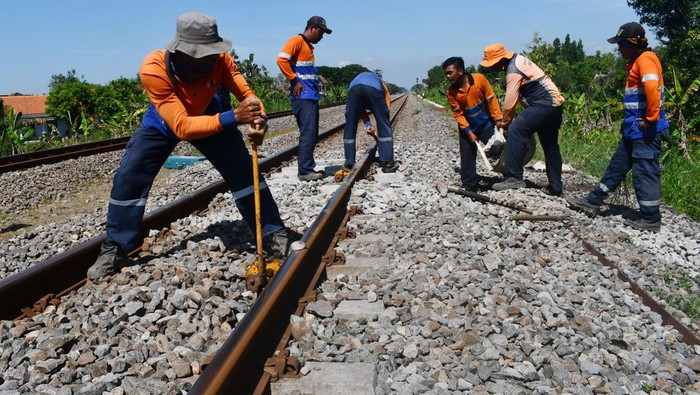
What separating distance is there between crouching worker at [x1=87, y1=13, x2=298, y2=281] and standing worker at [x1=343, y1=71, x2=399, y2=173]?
3407mm

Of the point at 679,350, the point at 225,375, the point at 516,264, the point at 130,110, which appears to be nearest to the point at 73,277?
the point at 225,375

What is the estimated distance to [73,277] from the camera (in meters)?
3.82

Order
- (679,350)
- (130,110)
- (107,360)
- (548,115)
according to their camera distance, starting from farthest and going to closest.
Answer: (130,110) → (548,115) → (679,350) → (107,360)

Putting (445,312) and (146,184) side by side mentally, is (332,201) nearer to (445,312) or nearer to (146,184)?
(146,184)

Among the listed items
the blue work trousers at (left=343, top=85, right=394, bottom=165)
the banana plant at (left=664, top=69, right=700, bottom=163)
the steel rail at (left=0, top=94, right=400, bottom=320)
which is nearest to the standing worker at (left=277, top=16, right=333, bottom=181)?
the blue work trousers at (left=343, top=85, right=394, bottom=165)

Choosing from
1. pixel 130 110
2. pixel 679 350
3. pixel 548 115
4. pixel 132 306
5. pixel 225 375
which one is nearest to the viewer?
pixel 225 375

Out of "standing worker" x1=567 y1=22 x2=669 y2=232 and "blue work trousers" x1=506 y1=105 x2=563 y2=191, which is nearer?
"standing worker" x1=567 y1=22 x2=669 y2=232

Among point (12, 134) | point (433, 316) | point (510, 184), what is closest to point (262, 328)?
point (433, 316)

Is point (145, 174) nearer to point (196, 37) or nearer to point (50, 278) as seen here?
point (50, 278)

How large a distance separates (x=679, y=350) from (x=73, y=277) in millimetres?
3735

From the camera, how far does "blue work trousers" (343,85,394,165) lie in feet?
25.3

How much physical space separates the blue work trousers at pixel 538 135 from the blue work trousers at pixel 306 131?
8.05 feet

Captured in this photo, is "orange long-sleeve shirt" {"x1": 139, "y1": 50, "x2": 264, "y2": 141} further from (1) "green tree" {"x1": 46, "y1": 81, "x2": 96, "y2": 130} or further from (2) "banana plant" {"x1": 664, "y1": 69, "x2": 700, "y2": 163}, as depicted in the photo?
(1) "green tree" {"x1": 46, "y1": 81, "x2": 96, "y2": 130}

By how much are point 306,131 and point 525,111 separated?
2.73m
